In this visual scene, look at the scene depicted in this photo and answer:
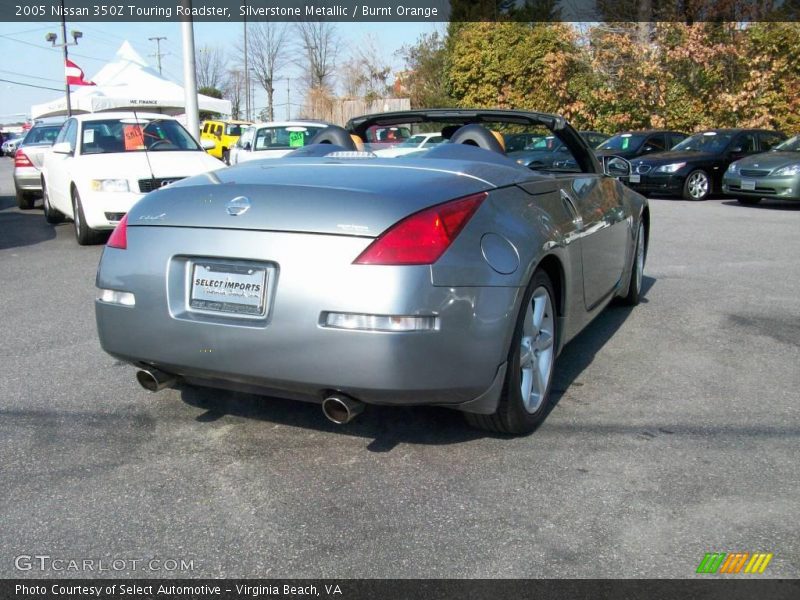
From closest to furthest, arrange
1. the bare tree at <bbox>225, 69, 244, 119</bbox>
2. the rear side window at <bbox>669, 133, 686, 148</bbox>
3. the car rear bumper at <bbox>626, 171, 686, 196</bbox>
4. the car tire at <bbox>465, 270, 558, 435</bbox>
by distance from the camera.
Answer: the car tire at <bbox>465, 270, 558, 435</bbox> < the car rear bumper at <bbox>626, 171, 686, 196</bbox> < the rear side window at <bbox>669, 133, 686, 148</bbox> < the bare tree at <bbox>225, 69, 244, 119</bbox>

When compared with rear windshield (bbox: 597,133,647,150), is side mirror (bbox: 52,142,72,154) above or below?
above

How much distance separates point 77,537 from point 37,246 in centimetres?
803

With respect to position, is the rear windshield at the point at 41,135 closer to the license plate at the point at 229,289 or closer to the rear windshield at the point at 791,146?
the rear windshield at the point at 791,146

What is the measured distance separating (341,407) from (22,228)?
10.3 metres

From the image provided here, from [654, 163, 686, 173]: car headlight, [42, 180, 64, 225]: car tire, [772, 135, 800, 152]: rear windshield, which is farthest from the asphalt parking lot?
[654, 163, 686, 173]: car headlight

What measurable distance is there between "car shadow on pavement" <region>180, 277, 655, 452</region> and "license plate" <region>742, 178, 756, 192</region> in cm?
1158

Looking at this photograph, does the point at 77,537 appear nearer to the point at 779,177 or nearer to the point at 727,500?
the point at 727,500

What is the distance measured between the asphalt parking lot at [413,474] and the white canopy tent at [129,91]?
22657 millimetres

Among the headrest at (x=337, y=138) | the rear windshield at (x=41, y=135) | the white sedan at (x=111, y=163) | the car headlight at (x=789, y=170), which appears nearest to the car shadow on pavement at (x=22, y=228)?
the white sedan at (x=111, y=163)

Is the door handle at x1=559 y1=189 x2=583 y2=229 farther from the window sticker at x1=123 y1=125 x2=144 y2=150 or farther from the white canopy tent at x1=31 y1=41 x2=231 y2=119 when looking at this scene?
the white canopy tent at x1=31 y1=41 x2=231 y2=119

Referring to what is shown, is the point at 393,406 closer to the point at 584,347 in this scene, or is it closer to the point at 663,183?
the point at 584,347

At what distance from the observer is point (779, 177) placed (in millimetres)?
14031

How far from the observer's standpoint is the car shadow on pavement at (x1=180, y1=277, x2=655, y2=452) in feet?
11.8

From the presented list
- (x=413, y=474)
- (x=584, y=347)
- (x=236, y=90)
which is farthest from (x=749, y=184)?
(x=236, y=90)
